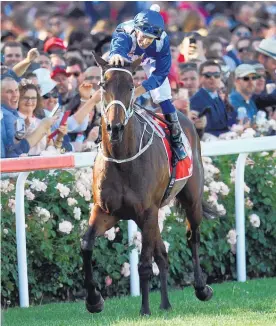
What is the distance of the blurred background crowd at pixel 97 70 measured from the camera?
31.7ft

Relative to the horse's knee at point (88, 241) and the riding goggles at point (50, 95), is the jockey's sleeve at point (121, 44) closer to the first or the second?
the horse's knee at point (88, 241)

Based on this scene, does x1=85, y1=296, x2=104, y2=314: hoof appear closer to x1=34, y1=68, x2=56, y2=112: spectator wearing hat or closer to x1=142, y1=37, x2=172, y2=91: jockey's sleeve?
x1=142, y1=37, x2=172, y2=91: jockey's sleeve

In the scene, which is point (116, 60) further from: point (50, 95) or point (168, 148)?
point (50, 95)

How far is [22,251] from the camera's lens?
7734 millimetres

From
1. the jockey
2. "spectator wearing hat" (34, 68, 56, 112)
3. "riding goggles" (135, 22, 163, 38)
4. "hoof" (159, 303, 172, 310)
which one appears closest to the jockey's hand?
the jockey

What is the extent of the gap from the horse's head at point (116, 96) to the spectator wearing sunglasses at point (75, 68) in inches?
208

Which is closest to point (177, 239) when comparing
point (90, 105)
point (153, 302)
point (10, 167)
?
point (153, 302)

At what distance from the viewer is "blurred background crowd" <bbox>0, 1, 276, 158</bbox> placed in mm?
9656

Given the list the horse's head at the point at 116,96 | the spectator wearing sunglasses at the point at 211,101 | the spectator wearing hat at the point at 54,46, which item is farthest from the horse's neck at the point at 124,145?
the spectator wearing hat at the point at 54,46

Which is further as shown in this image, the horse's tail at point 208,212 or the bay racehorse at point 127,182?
the horse's tail at point 208,212

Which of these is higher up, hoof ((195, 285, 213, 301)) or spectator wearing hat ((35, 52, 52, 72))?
spectator wearing hat ((35, 52, 52, 72))

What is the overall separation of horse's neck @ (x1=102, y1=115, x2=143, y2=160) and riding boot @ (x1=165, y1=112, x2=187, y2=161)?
605mm

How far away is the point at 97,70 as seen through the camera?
446 inches

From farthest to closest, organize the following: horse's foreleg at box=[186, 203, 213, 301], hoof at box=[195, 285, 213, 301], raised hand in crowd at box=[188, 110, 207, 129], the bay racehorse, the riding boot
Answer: raised hand in crowd at box=[188, 110, 207, 129], horse's foreleg at box=[186, 203, 213, 301], hoof at box=[195, 285, 213, 301], the riding boot, the bay racehorse
